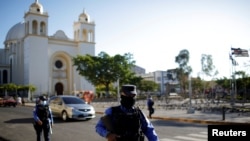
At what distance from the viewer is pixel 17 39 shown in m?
73.1

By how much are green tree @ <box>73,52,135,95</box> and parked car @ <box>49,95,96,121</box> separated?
3584 centimetres

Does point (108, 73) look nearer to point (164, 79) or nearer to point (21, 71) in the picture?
point (21, 71)

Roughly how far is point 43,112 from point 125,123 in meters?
5.37

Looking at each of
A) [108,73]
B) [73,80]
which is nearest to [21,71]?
[73,80]

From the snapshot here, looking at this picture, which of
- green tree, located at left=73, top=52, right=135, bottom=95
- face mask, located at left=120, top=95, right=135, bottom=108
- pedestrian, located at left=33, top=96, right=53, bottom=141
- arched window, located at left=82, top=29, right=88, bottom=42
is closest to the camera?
face mask, located at left=120, top=95, right=135, bottom=108

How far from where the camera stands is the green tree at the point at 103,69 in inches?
2164

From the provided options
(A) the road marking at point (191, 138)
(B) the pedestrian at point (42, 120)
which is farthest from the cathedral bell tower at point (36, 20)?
(B) the pedestrian at point (42, 120)

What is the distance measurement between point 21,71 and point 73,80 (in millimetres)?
12227

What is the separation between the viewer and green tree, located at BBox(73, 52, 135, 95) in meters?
55.0

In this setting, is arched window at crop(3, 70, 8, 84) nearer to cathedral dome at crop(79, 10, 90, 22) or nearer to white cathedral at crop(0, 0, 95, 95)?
white cathedral at crop(0, 0, 95, 95)

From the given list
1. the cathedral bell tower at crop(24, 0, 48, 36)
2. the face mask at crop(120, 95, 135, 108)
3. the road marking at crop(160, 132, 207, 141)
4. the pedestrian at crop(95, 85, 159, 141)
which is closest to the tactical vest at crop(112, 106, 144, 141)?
the pedestrian at crop(95, 85, 159, 141)

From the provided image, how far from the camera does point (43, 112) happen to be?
8375mm

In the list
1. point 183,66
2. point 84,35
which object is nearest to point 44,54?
point 84,35

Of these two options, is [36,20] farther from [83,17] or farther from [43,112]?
[43,112]
